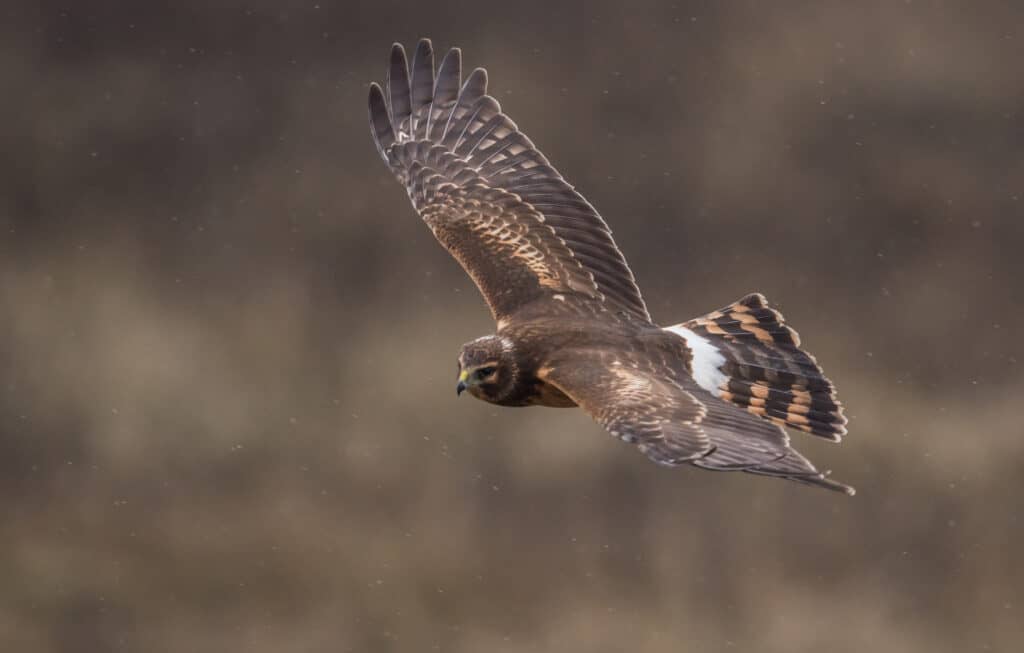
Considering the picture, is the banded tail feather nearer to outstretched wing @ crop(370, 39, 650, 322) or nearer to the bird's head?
outstretched wing @ crop(370, 39, 650, 322)

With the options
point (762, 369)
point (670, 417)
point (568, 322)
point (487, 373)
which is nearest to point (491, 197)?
point (568, 322)

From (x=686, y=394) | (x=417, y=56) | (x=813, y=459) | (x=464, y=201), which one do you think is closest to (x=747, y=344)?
(x=686, y=394)

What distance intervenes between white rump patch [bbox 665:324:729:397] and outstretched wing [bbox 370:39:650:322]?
26cm

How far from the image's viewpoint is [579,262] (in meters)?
6.62

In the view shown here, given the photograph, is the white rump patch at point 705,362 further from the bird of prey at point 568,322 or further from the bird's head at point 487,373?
the bird's head at point 487,373

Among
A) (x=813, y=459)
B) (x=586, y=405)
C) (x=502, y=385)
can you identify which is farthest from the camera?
(x=813, y=459)

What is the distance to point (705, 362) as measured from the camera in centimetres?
618

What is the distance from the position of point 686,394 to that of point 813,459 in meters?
5.61

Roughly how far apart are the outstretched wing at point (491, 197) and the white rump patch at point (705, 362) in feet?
0.84

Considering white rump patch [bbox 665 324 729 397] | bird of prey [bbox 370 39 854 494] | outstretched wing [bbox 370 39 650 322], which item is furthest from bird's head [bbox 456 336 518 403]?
white rump patch [bbox 665 324 729 397]

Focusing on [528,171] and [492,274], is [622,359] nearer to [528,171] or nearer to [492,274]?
[492,274]

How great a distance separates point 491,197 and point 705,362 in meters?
1.22

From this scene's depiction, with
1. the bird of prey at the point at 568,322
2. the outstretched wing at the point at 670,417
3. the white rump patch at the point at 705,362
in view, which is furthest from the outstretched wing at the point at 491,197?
the outstretched wing at the point at 670,417

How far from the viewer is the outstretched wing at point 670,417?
15.8 feet
